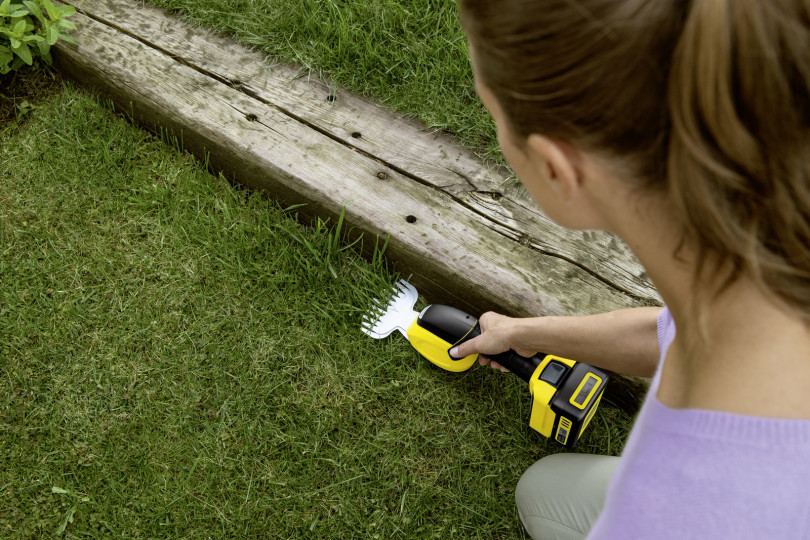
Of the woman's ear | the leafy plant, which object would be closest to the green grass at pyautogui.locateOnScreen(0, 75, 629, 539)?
the leafy plant

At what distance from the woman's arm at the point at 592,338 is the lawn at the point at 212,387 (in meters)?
0.33

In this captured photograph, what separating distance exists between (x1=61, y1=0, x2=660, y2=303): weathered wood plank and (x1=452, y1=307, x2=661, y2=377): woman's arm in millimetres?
288

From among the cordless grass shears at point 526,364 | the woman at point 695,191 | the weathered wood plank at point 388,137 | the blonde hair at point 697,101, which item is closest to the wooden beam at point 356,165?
the weathered wood plank at point 388,137

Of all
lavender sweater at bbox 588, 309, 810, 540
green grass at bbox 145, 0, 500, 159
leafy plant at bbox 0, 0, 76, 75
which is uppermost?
lavender sweater at bbox 588, 309, 810, 540

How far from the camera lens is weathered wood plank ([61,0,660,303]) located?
1817 millimetres

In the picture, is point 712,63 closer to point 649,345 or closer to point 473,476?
point 649,345

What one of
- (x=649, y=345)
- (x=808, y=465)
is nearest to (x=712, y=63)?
(x=808, y=465)

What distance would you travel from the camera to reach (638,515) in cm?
76

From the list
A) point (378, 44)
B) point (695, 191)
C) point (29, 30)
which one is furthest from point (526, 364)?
→ point (29, 30)

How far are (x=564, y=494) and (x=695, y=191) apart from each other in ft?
3.77

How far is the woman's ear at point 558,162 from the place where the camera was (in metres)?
0.77

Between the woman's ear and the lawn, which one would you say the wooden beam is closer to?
the lawn

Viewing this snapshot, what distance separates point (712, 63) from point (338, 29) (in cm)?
190

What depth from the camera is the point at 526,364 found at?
5.80ft
